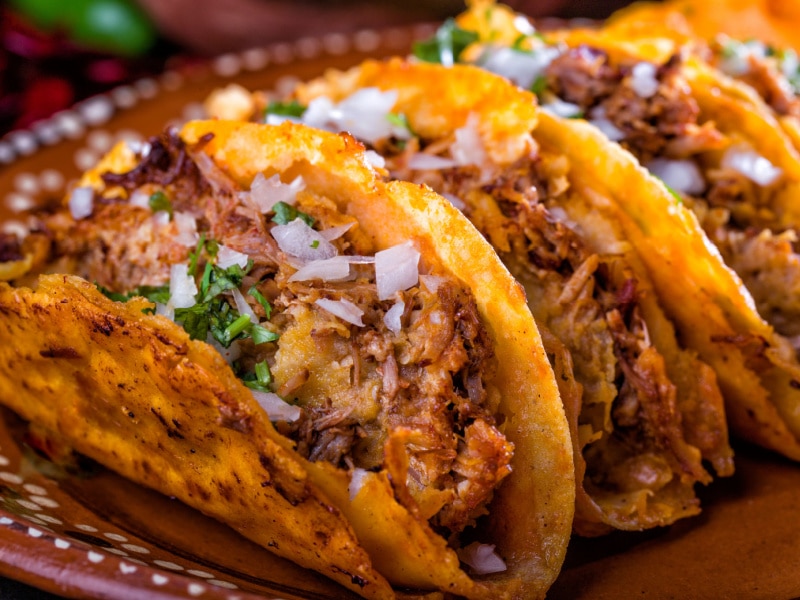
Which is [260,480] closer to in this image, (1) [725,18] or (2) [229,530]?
(2) [229,530]

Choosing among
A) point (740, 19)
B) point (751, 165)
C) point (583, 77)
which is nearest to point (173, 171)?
point (583, 77)

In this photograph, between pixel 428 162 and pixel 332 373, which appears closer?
pixel 332 373

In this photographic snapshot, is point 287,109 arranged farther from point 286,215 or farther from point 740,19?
point 740,19

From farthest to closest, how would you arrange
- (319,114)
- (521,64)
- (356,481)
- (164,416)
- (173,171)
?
(521,64)
(319,114)
(173,171)
(164,416)
(356,481)

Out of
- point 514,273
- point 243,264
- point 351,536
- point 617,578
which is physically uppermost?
point 243,264

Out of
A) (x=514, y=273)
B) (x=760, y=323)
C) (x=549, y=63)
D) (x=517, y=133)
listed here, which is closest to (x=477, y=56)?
(x=549, y=63)

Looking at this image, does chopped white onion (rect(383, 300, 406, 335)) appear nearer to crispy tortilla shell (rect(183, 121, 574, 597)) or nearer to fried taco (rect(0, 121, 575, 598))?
fried taco (rect(0, 121, 575, 598))

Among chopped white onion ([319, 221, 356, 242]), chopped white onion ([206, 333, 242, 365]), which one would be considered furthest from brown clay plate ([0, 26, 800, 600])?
chopped white onion ([319, 221, 356, 242])
